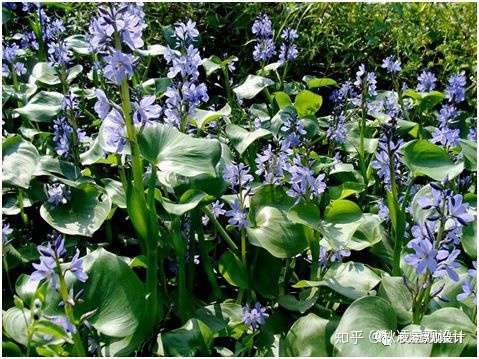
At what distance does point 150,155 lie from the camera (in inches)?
68.8

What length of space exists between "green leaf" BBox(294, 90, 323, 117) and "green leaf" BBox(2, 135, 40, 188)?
1.22 metres

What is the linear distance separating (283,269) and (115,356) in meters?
0.63

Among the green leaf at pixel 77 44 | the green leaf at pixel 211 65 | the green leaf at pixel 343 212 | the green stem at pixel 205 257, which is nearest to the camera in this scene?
the green leaf at pixel 343 212

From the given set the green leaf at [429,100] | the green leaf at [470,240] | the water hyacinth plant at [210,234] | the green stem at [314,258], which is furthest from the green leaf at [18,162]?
the green leaf at [429,100]

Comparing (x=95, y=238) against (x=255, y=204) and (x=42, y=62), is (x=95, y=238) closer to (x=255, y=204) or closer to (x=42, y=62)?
(x=255, y=204)

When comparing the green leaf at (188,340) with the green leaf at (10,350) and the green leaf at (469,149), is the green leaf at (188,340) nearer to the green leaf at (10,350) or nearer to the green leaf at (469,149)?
Result: the green leaf at (10,350)

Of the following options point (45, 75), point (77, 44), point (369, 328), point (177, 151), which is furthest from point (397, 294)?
point (77, 44)

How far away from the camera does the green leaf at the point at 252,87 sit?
9.52 ft

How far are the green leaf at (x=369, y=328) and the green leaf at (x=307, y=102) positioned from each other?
139cm

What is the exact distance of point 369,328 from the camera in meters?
1.59

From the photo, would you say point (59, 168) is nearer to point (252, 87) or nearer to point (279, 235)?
point (279, 235)

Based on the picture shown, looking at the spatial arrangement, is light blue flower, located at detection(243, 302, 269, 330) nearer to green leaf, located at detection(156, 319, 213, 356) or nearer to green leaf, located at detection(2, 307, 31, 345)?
green leaf, located at detection(156, 319, 213, 356)

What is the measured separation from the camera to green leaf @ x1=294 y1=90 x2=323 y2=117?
9.53 ft

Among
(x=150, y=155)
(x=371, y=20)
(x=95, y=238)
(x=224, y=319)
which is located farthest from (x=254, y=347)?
(x=371, y=20)
